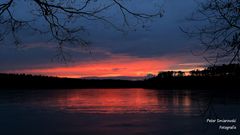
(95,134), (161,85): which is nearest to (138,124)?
(95,134)

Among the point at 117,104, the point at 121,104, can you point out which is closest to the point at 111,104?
the point at 117,104

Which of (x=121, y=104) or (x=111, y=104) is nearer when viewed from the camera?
(x=111, y=104)

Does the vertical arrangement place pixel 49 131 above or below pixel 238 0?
below

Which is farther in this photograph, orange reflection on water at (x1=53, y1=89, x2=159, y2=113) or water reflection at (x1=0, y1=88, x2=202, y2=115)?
orange reflection on water at (x1=53, y1=89, x2=159, y2=113)

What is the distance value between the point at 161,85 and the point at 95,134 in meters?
102

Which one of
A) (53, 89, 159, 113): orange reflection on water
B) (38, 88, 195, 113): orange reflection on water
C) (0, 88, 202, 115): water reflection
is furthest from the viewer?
(53, 89, 159, 113): orange reflection on water

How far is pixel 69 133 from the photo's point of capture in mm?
16797

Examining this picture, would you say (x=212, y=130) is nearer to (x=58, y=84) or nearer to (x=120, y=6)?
(x=120, y=6)

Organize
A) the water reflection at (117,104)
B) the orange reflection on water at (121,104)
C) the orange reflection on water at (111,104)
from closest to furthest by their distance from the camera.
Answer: the water reflection at (117,104)
the orange reflection on water at (121,104)
the orange reflection on water at (111,104)

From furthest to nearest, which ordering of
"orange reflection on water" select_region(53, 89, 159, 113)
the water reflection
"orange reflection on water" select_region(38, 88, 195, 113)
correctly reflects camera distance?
"orange reflection on water" select_region(53, 89, 159, 113) < "orange reflection on water" select_region(38, 88, 195, 113) < the water reflection

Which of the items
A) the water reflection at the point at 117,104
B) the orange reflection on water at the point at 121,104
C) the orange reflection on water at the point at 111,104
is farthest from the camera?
the orange reflection on water at the point at 111,104

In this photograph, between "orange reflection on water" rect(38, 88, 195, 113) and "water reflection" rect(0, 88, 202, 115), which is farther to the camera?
"orange reflection on water" rect(38, 88, 195, 113)

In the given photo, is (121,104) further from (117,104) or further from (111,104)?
(111,104)

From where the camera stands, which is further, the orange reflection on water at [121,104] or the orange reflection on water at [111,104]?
the orange reflection on water at [111,104]
